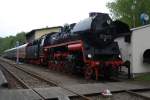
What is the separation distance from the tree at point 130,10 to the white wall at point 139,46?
2578 centimetres

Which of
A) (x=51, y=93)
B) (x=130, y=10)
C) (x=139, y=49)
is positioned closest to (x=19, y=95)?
(x=51, y=93)

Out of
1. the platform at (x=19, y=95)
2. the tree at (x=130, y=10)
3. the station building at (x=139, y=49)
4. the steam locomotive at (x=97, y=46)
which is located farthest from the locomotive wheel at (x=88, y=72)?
the tree at (x=130, y=10)

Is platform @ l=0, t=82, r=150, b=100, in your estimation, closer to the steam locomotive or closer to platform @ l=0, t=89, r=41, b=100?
platform @ l=0, t=89, r=41, b=100

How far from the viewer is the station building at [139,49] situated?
714 inches

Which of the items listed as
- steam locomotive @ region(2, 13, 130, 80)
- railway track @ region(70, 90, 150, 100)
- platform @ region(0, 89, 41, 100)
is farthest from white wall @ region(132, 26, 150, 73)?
platform @ region(0, 89, 41, 100)

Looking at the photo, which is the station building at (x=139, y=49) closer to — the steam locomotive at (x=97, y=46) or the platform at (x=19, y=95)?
the steam locomotive at (x=97, y=46)

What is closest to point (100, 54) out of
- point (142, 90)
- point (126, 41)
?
point (126, 41)

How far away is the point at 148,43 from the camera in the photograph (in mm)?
18250

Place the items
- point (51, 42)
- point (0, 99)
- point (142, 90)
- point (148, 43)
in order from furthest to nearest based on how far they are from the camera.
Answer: point (51, 42)
point (148, 43)
point (142, 90)
point (0, 99)

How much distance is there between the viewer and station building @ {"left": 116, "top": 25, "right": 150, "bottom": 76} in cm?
1812

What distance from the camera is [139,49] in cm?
1823

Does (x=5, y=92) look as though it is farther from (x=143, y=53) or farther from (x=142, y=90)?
(x=143, y=53)

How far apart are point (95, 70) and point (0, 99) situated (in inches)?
280

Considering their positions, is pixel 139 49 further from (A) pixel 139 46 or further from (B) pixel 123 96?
(B) pixel 123 96
